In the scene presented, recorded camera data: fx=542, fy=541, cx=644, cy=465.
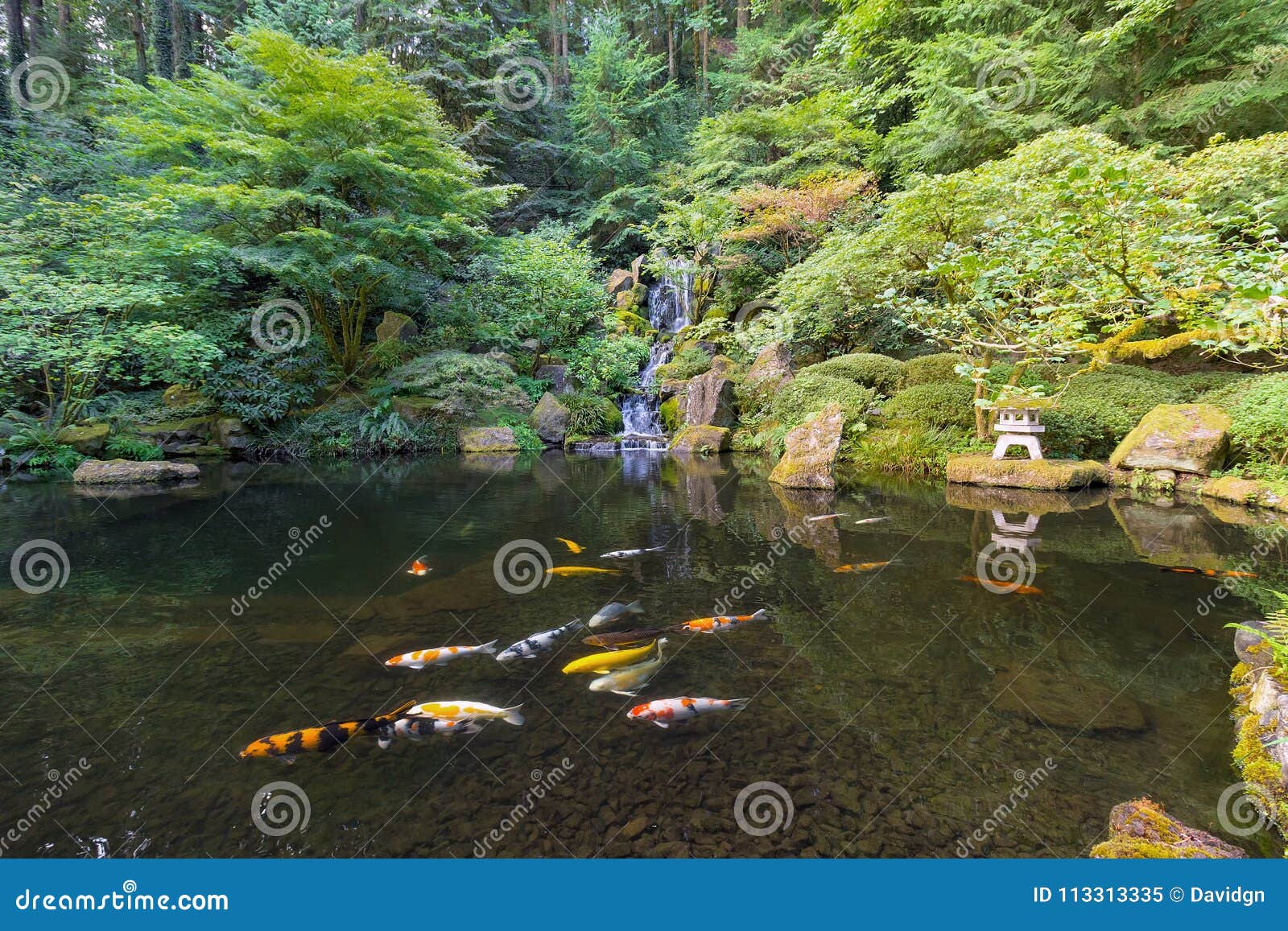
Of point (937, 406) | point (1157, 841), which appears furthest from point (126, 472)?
point (937, 406)

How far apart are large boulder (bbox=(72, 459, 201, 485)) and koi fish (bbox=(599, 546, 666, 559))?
30.7 feet

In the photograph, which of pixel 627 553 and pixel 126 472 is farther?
pixel 126 472

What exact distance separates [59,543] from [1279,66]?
1888 cm

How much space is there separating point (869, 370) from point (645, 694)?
11.3m

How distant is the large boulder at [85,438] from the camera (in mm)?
10773

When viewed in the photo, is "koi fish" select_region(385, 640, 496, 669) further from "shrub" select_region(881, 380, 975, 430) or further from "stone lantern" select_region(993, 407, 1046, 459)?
"shrub" select_region(881, 380, 975, 430)

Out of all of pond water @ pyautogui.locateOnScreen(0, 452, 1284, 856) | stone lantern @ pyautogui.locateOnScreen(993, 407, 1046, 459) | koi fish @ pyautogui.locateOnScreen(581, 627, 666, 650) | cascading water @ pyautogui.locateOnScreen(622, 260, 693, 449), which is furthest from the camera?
cascading water @ pyautogui.locateOnScreen(622, 260, 693, 449)

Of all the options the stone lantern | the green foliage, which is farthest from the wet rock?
the green foliage

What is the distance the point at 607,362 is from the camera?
55.9 feet

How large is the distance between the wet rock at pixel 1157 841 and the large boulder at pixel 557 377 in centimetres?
1597

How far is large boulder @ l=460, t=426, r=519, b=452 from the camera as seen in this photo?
14656 mm

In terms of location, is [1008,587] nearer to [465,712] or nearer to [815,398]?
[465,712]

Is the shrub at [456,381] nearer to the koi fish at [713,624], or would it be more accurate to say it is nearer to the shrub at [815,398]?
the shrub at [815,398]

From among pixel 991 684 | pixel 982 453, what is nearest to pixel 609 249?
pixel 982 453
